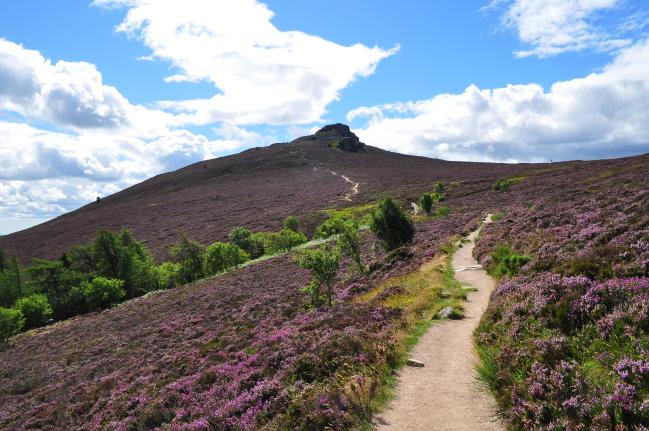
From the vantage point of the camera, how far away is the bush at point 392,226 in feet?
121

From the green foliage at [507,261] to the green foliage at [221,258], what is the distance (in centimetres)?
4405

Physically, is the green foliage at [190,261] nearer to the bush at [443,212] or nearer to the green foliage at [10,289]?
the green foliage at [10,289]

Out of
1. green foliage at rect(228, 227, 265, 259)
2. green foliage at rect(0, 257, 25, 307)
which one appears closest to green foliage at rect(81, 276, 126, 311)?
green foliage at rect(0, 257, 25, 307)

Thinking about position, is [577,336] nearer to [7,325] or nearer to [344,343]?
[344,343]

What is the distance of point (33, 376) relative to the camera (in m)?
29.1

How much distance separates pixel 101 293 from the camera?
57.3 meters

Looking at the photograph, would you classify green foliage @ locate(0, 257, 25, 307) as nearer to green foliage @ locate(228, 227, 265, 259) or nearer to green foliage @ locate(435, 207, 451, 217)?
green foliage @ locate(228, 227, 265, 259)

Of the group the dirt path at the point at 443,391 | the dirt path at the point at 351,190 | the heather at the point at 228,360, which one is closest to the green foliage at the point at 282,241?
the heather at the point at 228,360

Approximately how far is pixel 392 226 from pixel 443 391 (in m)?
28.1

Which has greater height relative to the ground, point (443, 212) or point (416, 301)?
point (443, 212)

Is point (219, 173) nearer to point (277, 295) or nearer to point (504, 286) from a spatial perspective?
point (277, 295)

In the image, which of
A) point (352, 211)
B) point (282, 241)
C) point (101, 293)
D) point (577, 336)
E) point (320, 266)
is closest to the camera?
point (577, 336)

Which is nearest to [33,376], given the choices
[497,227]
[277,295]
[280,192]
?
[277,295]

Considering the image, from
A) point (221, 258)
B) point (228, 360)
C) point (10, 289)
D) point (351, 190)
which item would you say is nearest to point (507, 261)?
point (228, 360)
